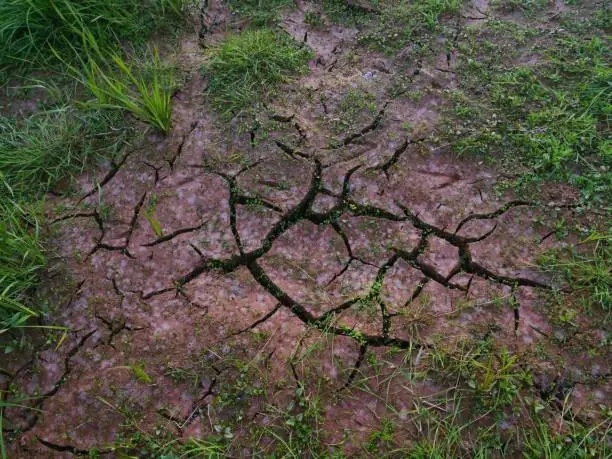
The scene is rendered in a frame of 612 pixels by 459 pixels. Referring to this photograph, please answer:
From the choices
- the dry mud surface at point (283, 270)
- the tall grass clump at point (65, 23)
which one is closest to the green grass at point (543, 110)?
the dry mud surface at point (283, 270)

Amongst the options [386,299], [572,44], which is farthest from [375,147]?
[572,44]

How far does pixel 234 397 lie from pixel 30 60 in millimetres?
2511

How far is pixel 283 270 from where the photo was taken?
241 cm

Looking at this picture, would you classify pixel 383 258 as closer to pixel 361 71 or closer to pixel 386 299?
pixel 386 299

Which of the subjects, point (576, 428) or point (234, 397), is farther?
point (234, 397)

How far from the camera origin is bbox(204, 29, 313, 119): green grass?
2.92 metres

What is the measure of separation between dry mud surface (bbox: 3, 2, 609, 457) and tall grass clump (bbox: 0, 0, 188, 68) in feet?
2.07

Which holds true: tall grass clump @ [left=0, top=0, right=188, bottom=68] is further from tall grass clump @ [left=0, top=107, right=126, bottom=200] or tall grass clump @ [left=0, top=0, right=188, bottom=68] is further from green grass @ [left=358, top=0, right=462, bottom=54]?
green grass @ [left=358, top=0, right=462, bottom=54]

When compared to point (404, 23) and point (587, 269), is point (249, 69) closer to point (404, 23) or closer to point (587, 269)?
point (404, 23)

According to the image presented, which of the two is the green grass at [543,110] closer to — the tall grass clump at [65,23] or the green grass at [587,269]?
the green grass at [587,269]

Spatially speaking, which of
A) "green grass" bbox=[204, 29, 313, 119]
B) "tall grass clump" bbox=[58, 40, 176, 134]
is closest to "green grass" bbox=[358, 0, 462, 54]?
"green grass" bbox=[204, 29, 313, 119]

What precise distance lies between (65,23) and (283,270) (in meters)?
2.11

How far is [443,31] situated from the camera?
3.15 metres

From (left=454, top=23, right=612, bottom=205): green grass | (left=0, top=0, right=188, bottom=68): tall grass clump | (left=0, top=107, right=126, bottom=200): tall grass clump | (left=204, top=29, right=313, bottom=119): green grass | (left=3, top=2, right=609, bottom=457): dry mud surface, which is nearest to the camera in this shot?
(left=3, top=2, right=609, bottom=457): dry mud surface
